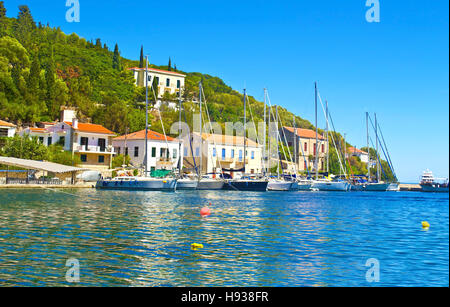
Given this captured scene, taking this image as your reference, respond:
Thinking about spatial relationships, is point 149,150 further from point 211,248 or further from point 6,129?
point 211,248

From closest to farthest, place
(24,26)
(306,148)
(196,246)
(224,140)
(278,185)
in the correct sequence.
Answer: (196,246) → (278,185) → (224,140) → (24,26) → (306,148)

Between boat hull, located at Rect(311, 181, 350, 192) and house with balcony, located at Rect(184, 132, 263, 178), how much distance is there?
12.3 metres

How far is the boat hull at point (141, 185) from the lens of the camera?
55.0 m

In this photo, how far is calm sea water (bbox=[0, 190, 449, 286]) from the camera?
46.8 ft

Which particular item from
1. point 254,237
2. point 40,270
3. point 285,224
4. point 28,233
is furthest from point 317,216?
point 40,270

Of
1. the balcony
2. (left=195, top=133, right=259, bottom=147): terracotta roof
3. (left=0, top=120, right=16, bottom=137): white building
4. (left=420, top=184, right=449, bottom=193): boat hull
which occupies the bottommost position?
(left=420, top=184, right=449, bottom=193): boat hull

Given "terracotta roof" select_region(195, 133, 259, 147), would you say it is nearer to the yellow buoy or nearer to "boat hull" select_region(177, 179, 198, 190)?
"boat hull" select_region(177, 179, 198, 190)

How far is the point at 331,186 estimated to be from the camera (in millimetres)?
76750

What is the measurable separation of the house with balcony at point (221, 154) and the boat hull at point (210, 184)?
44.9 feet

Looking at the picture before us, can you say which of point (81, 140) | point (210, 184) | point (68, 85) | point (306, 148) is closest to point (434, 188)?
point (306, 148)

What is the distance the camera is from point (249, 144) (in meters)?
89.8

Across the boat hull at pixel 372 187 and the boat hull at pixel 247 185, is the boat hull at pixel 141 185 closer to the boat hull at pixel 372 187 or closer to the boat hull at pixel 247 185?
the boat hull at pixel 247 185

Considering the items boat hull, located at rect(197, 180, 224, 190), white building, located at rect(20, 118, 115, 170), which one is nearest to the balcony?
white building, located at rect(20, 118, 115, 170)

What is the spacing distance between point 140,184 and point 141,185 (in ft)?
0.53
